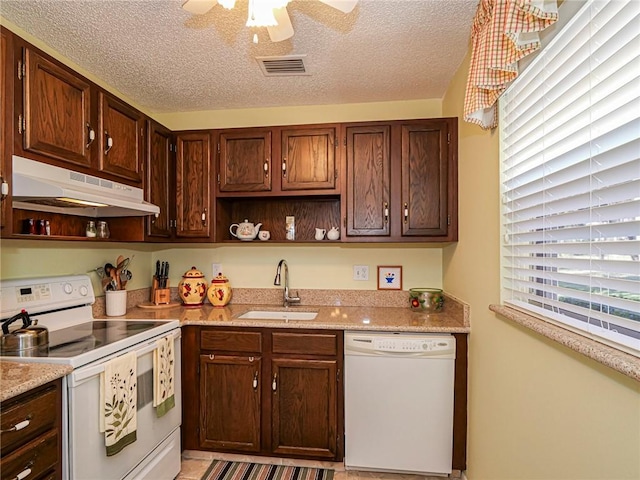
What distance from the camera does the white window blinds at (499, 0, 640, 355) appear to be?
0.77 metres

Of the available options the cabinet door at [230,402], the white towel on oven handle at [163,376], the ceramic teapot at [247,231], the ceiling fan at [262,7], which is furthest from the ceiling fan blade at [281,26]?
the cabinet door at [230,402]

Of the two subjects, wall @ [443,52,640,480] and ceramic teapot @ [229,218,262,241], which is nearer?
wall @ [443,52,640,480]

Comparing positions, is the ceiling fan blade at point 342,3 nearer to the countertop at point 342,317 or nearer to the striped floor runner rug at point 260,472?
the countertop at point 342,317

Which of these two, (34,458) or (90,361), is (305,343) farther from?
(34,458)

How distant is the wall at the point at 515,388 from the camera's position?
32.7 inches

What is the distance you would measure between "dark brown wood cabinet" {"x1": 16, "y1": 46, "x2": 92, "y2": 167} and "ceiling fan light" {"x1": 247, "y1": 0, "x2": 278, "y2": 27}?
986 millimetres

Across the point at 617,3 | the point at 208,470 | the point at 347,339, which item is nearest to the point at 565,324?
the point at 617,3

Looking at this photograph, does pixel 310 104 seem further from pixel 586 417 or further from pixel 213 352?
pixel 586 417

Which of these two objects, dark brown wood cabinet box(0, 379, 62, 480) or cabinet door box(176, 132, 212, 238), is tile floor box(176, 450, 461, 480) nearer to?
dark brown wood cabinet box(0, 379, 62, 480)

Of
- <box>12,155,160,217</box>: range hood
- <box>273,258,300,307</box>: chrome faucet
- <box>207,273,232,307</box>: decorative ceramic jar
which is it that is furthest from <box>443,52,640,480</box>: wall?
<box>12,155,160,217</box>: range hood

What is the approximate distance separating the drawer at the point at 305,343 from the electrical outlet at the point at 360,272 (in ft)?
2.27

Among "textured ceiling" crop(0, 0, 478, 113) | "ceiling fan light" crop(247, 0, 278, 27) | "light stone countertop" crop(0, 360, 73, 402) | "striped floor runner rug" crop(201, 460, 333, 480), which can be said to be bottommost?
"striped floor runner rug" crop(201, 460, 333, 480)

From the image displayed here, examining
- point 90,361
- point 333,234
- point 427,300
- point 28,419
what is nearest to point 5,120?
point 90,361

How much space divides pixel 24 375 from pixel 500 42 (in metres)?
2.05
